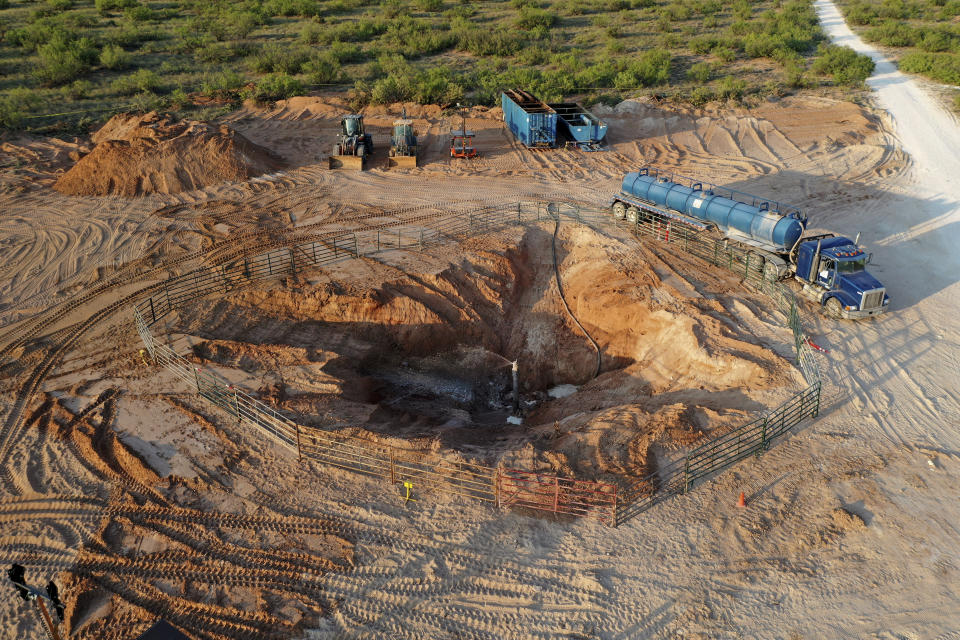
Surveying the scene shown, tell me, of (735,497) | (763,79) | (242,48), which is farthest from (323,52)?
(735,497)

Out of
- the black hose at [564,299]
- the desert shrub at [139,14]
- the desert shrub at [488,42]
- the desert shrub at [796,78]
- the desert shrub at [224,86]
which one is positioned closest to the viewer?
the black hose at [564,299]

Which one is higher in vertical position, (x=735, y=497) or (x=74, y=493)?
(x=74, y=493)

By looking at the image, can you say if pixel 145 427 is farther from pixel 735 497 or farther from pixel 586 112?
pixel 586 112

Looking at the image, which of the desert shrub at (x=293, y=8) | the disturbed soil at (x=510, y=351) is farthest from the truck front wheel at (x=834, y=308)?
the desert shrub at (x=293, y=8)

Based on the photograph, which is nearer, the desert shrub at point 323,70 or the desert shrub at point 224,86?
the desert shrub at point 224,86

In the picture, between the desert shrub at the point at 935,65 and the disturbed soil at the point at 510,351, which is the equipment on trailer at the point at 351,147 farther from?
the desert shrub at the point at 935,65

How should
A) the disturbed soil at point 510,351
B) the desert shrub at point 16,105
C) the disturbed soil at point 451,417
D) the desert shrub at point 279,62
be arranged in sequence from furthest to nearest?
the desert shrub at point 279,62, the desert shrub at point 16,105, the disturbed soil at point 510,351, the disturbed soil at point 451,417

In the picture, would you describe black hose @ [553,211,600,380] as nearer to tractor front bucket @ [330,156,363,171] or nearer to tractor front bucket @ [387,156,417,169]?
tractor front bucket @ [387,156,417,169]
